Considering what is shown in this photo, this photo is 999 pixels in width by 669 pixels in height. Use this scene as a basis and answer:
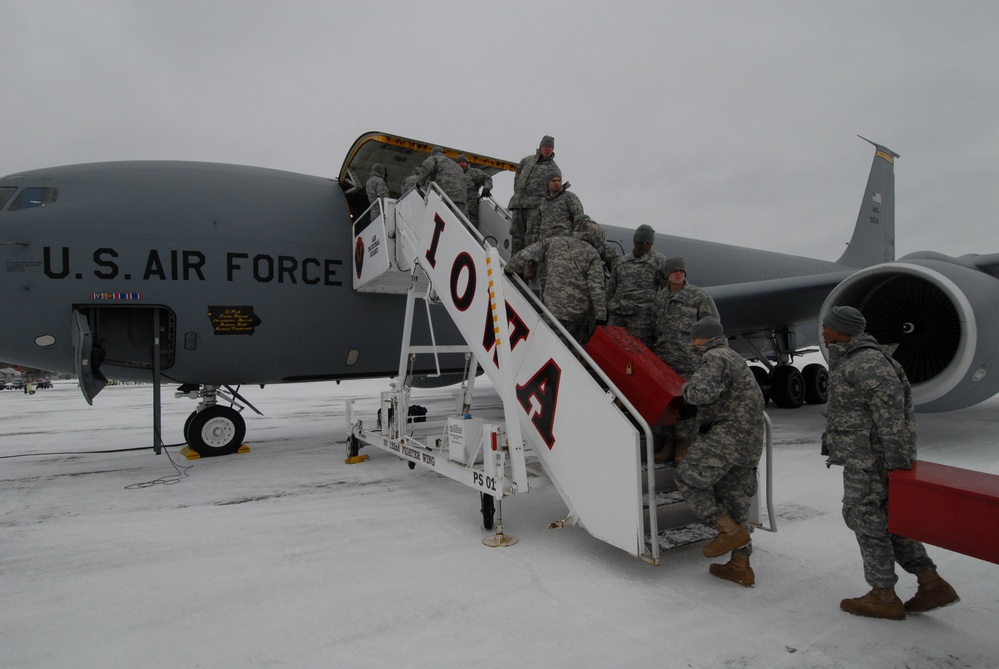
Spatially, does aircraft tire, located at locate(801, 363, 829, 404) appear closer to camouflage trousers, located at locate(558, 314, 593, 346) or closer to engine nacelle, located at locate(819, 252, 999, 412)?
engine nacelle, located at locate(819, 252, 999, 412)

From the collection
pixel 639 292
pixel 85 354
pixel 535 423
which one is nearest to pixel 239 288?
pixel 85 354

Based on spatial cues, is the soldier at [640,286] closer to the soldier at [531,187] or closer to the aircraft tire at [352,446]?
the soldier at [531,187]

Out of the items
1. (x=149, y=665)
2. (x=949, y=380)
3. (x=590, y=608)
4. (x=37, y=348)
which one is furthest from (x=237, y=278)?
(x=949, y=380)

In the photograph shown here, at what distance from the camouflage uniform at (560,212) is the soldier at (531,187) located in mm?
164

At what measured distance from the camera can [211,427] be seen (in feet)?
22.5

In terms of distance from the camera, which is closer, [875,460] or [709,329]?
[875,460]

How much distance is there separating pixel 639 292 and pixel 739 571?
6.92ft

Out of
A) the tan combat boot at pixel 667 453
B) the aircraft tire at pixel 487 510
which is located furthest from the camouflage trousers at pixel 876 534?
the aircraft tire at pixel 487 510

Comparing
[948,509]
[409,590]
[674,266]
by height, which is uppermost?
[674,266]

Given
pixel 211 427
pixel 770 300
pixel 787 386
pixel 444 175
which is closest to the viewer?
pixel 444 175

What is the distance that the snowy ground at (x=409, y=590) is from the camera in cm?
231

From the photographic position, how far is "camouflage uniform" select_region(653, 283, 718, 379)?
12.9 feet

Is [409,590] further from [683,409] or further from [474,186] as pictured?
[474,186]

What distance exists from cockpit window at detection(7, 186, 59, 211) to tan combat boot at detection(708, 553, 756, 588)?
284 inches
